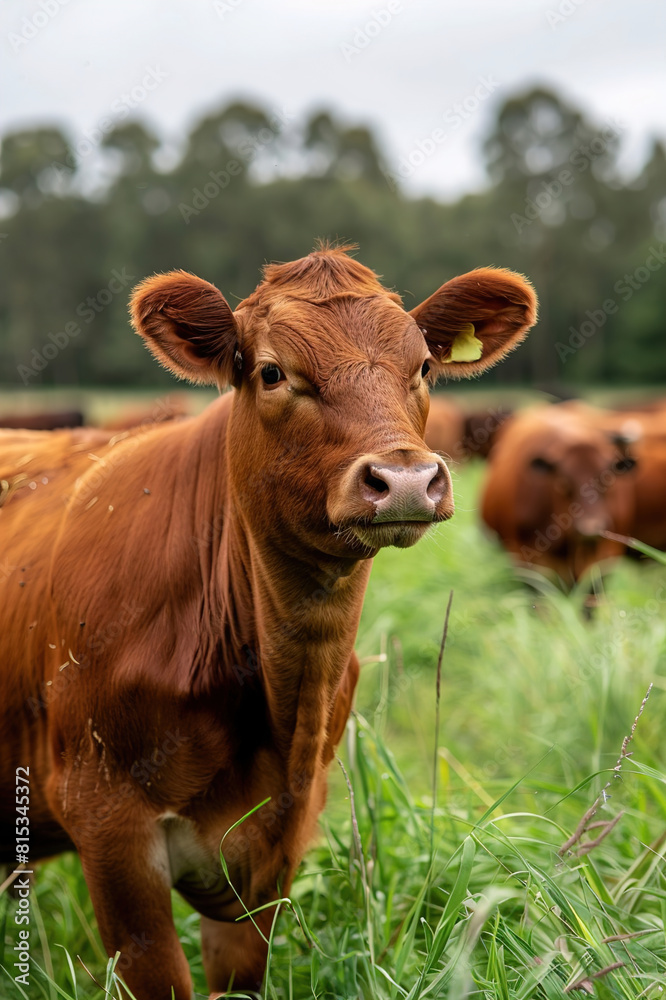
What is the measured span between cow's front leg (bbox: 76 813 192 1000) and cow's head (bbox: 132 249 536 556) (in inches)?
39.4

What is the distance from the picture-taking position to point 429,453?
2070mm

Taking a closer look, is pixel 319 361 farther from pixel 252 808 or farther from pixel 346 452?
pixel 252 808

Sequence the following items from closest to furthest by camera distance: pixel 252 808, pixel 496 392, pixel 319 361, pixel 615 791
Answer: pixel 319 361
pixel 252 808
pixel 615 791
pixel 496 392

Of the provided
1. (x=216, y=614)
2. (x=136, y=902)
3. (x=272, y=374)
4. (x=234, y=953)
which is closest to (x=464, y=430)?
(x=234, y=953)

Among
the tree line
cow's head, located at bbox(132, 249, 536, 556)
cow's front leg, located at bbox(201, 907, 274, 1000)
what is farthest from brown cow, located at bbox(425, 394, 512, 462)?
cow's head, located at bbox(132, 249, 536, 556)

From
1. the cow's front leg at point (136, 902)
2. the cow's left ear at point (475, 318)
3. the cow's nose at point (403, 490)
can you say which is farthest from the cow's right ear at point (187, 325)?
the cow's front leg at point (136, 902)

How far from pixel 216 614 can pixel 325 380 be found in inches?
32.6

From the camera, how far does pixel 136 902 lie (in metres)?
2.49

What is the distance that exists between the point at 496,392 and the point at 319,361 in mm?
43078

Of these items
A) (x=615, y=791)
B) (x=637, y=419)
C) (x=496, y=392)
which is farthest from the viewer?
(x=496, y=392)

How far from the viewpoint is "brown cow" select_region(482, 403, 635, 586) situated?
8562 mm

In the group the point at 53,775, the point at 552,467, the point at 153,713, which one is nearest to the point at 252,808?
the point at 153,713

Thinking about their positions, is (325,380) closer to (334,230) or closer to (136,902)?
(136,902)

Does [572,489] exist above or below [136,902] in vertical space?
below
